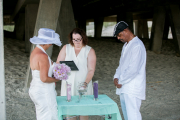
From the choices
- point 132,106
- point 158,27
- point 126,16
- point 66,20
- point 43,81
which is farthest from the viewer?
point 126,16

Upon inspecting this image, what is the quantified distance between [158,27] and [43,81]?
12996mm

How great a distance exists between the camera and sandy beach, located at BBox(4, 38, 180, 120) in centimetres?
556

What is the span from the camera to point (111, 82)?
834 centimetres

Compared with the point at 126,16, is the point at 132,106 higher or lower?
lower

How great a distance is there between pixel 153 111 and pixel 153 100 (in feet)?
2.95

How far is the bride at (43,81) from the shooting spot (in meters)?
2.79

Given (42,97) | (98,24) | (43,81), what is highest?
(98,24)

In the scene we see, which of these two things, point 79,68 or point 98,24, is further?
point 98,24

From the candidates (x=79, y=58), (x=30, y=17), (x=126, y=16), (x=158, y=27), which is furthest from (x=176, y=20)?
(x=79, y=58)

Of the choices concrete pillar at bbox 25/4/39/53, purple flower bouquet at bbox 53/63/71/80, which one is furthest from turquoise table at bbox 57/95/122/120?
concrete pillar at bbox 25/4/39/53

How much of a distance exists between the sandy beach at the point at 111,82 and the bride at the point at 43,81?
7.89 ft

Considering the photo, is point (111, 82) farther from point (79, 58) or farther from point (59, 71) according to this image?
point (59, 71)

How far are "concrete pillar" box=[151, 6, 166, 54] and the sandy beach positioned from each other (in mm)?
590

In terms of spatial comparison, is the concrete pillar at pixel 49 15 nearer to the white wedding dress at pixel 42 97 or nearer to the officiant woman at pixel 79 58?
the officiant woman at pixel 79 58
